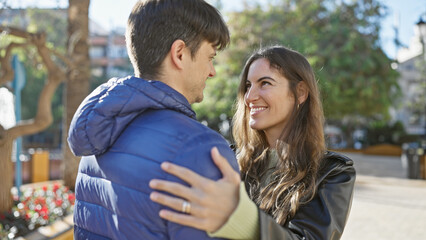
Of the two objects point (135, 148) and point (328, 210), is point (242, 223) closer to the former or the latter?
point (135, 148)

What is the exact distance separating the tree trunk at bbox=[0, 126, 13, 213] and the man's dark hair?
6020mm

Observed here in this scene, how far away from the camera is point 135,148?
133 cm

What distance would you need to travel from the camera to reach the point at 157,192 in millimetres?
1240

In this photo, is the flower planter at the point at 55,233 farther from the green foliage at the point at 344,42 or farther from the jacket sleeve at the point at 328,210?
the green foliage at the point at 344,42

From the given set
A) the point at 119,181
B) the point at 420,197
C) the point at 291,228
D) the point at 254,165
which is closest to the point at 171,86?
the point at 119,181

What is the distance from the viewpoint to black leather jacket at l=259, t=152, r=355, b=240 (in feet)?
5.73

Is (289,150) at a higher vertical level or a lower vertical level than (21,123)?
higher

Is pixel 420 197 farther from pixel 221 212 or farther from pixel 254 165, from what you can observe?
pixel 221 212

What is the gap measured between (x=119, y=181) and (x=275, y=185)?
101cm

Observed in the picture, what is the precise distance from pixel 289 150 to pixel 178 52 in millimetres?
1026

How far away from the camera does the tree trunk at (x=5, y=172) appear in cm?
671

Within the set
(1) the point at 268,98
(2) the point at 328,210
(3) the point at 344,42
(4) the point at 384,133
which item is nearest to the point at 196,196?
(2) the point at 328,210

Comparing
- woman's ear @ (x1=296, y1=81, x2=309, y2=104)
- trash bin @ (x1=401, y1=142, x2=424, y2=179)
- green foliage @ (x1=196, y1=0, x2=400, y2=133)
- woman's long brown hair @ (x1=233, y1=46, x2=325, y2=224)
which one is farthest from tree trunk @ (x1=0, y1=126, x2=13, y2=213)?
trash bin @ (x1=401, y1=142, x2=424, y2=179)

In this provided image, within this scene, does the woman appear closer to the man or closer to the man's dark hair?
the man
